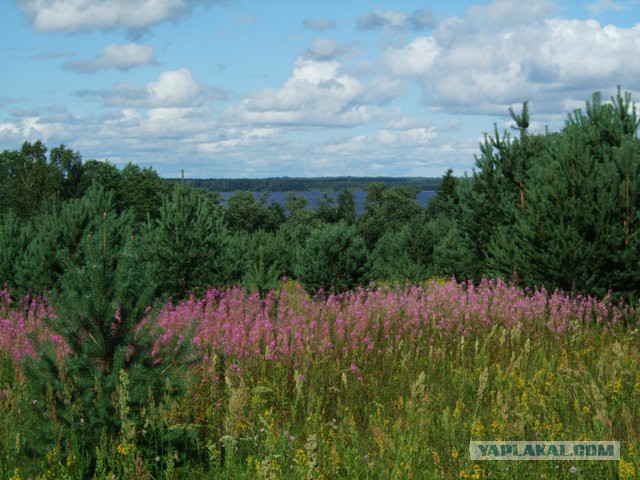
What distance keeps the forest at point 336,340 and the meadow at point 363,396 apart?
0.03m

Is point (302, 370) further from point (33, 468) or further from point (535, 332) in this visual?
point (535, 332)

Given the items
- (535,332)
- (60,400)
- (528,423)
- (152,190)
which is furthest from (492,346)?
(152,190)

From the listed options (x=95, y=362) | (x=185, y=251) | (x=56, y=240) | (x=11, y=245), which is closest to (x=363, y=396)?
(x=95, y=362)

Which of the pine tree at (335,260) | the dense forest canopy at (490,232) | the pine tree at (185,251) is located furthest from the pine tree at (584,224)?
the pine tree at (185,251)

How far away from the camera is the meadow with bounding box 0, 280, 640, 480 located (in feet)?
13.9

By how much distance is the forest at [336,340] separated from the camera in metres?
4.54

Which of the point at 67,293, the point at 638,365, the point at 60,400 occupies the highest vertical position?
the point at 67,293

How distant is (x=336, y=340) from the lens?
7883 millimetres

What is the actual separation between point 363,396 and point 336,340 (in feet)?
4.31

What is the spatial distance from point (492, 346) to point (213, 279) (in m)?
5.81

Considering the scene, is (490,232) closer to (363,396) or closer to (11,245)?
(363,396)

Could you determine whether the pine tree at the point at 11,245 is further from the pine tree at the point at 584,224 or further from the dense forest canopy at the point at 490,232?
the pine tree at the point at 584,224

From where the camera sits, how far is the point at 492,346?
334 inches

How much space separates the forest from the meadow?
34mm
